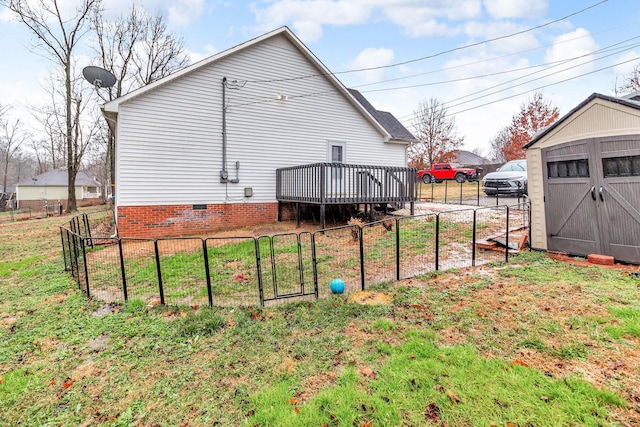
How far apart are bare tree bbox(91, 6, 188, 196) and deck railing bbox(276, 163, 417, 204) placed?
62.9ft

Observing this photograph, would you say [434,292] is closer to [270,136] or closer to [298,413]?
[298,413]

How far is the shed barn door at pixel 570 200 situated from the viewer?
5836mm

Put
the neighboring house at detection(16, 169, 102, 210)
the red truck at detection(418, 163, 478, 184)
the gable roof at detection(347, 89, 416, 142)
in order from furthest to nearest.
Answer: the neighboring house at detection(16, 169, 102, 210), the red truck at detection(418, 163, 478, 184), the gable roof at detection(347, 89, 416, 142)

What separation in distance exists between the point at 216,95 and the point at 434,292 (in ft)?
31.5

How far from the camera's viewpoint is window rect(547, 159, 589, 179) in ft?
19.3

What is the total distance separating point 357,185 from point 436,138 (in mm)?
26199

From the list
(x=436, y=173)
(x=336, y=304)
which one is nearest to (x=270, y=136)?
(x=336, y=304)

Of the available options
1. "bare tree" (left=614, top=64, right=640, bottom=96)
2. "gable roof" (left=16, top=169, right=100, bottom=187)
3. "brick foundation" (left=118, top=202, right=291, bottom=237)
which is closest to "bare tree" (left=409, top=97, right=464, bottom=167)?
"bare tree" (left=614, top=64, right=640, bottom=96)

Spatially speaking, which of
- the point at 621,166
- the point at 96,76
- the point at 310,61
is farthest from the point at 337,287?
the point at 96,76

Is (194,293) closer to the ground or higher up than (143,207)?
closer to the ground

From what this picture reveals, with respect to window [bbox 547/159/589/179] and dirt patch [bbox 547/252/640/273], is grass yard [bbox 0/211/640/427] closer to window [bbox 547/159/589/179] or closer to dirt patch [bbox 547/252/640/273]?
dirt patch [bbox 547/252/640/273]

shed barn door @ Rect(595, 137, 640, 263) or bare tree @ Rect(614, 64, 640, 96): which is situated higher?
bare tree @ Rect(614, 64, 640, 96)

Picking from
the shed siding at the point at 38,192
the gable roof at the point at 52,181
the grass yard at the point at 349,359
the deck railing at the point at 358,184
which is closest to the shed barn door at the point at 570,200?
the grass yard at the point at 349,359

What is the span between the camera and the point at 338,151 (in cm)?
1297
